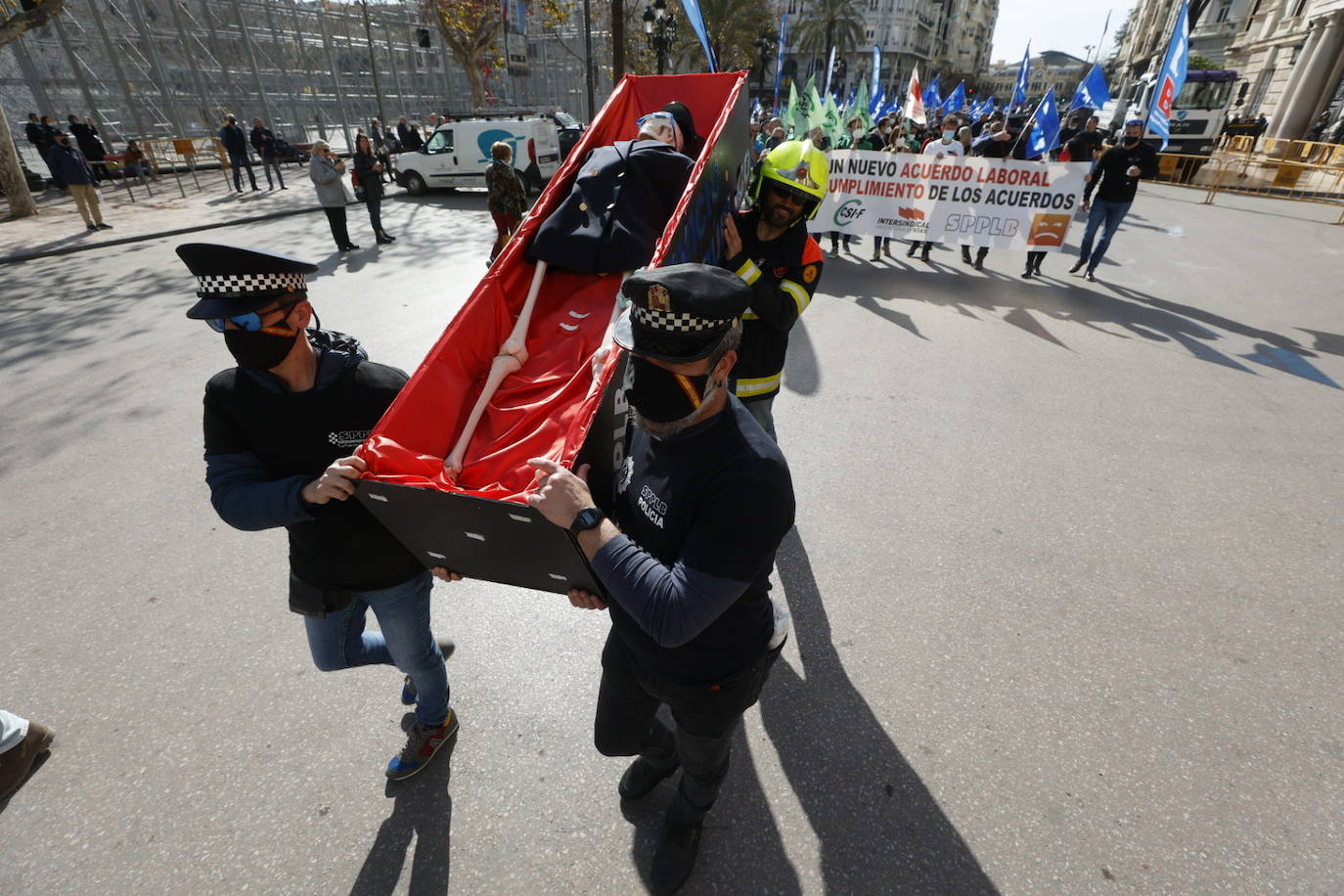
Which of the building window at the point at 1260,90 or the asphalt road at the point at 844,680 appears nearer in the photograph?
the asphalt road at the point at 844,680

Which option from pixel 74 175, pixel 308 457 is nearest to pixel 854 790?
pixel 308 457

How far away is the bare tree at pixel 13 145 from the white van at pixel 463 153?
6.35 m

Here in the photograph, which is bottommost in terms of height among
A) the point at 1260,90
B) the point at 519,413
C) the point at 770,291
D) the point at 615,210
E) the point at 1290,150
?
the point at 519,413

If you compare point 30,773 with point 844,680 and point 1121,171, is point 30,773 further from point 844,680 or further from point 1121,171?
point 1121,171

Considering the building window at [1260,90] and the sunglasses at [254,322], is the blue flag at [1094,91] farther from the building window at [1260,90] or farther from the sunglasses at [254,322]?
the building window at [1260,90]

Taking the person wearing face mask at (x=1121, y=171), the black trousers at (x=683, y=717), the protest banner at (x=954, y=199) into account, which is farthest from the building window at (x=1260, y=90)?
the black trousers at (x=683, y=717)

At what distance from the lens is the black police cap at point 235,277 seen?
1665mm

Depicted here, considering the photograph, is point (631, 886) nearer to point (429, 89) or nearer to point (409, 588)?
point (409, 588)

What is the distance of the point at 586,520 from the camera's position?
58.7 inches

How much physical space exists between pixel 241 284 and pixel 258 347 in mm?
181

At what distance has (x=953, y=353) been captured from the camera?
20.9 ft

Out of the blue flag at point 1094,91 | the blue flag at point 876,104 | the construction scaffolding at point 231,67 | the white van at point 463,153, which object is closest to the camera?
the blue flag at point 1094,91

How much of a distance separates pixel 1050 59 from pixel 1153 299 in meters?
122

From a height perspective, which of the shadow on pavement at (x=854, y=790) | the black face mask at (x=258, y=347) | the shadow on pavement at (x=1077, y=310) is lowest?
the shadow on pavement at (x=854, y=790)
